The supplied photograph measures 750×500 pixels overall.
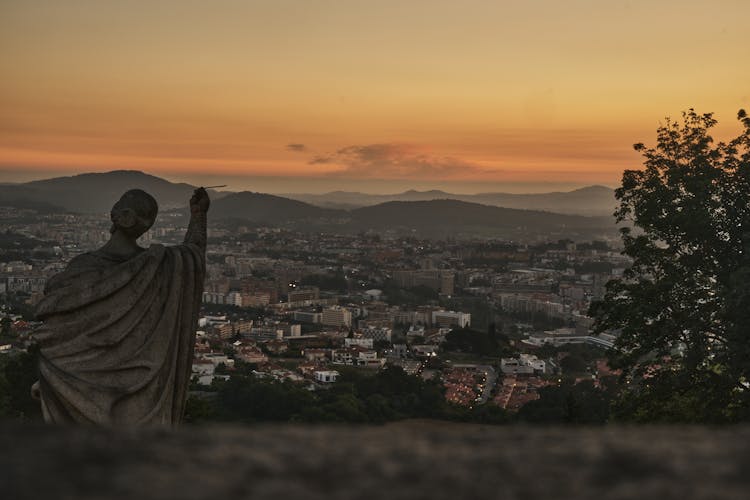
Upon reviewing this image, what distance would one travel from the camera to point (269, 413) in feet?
94.8

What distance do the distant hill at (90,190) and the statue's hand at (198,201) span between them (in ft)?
217

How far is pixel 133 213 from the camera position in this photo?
5016 millimetres

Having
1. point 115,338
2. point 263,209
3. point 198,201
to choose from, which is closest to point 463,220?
point 263,209

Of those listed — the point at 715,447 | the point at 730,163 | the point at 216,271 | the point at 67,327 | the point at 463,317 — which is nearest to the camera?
the point at 715,447

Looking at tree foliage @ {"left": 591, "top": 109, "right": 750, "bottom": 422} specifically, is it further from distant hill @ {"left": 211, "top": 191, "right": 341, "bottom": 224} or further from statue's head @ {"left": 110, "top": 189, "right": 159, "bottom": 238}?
distant hill @ {"left": 211, "top": 191, "right": 341, "bottom": 224}

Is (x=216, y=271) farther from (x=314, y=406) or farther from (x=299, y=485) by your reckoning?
(x=299, y=485)

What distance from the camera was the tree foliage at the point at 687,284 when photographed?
10984 millimetres

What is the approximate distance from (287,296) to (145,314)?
88.4 metres

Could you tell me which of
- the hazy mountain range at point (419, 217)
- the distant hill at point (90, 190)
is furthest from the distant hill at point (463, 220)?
the distant hill at point (90, 190)

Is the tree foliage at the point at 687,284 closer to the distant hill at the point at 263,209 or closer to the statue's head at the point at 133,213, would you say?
the statue's head at the point at 133,213

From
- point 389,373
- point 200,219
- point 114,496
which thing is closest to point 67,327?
point 200,219

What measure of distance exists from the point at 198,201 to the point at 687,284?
808cm

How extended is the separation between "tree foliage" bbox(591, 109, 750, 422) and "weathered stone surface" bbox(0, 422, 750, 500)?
939 centimetres

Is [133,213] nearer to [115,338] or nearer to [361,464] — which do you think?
[115,338]
